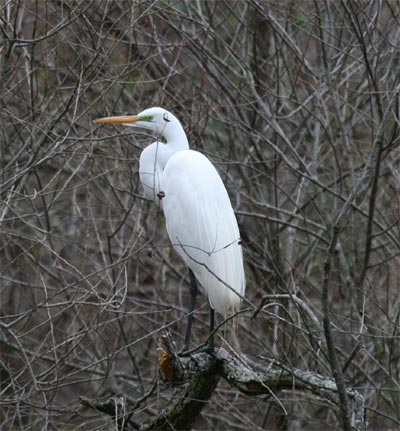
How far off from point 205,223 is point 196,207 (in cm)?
11

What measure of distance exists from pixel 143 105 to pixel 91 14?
3.18 feet

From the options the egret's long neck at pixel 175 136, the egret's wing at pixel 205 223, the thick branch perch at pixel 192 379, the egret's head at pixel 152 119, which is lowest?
the thick branch perch at pixel 192 379

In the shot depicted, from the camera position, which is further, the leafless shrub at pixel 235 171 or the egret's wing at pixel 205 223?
the leafless shrub at pixel 235 171

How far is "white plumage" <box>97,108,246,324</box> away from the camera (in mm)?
4508

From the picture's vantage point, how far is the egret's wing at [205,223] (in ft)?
14.8

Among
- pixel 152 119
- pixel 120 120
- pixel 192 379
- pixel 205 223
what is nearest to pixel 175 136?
pixel 152 119

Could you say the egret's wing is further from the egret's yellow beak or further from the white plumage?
the egret's yellow beak

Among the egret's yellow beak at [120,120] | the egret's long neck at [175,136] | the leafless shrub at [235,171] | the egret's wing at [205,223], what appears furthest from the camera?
the leafless shrub at [235,171]

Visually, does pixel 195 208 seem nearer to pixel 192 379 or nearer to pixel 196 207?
pixel 196 207

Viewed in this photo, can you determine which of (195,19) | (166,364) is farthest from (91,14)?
(166,364)

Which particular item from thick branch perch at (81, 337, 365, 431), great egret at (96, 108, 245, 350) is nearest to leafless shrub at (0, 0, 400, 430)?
great egret at (96, 108, 245, 350)

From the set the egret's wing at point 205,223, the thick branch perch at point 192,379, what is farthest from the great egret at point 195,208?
the thick branch perch at point 192,379

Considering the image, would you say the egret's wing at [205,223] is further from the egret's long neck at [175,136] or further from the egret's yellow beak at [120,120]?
the egret's yellow beak at [120,120]

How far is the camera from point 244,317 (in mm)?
6305
